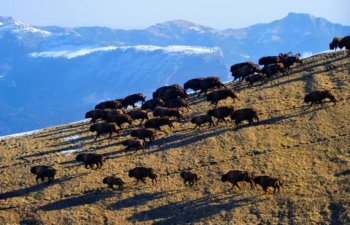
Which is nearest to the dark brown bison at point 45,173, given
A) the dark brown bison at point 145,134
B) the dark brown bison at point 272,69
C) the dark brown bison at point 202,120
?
the dark brown bison at point 145,134

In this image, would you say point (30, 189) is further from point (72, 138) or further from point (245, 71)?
point (245, 71)

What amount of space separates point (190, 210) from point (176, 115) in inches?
622

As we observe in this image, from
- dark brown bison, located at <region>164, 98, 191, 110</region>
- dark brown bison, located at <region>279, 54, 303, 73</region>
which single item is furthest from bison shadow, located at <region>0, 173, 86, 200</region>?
dark brown bison, located at <region>279, 54, 303, 73</region>

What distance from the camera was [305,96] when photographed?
43188mm

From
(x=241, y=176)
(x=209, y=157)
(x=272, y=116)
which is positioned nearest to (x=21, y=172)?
(x=209, y=157)

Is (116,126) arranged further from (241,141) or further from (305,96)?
(305,96)

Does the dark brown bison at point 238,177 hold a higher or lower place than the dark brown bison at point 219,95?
lower

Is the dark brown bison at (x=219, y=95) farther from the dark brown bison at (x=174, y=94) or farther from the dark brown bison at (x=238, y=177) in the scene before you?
the dark brown bison at (x=238, y=177)

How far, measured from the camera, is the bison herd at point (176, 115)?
32.3 metres

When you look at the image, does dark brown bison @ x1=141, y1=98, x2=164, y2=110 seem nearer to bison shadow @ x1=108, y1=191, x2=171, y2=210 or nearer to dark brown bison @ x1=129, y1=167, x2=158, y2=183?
dark brown bison @ x1=129, y1=167, x2=158, y2=183

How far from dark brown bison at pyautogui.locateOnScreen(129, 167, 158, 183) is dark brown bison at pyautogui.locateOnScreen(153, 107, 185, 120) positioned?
11.7 meters

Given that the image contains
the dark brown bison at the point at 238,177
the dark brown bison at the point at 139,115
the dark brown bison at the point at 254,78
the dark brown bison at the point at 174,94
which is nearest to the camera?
the dark brown bison at the point at 238,177

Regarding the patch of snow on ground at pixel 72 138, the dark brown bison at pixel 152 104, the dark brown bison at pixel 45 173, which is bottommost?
the dark brown bison at pixel 45 173

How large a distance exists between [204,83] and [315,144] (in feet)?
57.7
